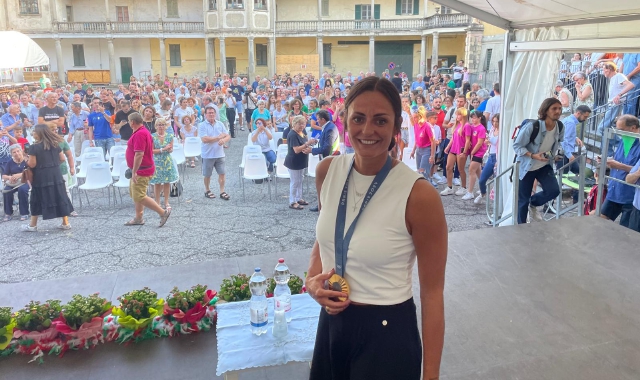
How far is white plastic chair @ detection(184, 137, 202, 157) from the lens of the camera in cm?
1103

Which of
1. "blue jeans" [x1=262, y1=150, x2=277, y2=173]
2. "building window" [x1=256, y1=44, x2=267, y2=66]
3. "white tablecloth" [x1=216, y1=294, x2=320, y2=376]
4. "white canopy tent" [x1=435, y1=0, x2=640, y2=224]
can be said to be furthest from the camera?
"building window" [x1=256, y1=44, x2=267, y2=66]

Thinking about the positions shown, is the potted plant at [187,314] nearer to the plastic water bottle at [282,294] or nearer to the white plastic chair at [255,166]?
the plastic water bottle at [282,294]

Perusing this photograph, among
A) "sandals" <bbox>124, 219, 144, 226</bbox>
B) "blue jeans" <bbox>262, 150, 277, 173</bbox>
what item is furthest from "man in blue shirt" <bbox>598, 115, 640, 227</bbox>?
"sandals" <bbox>124, 219, 144, 226</bbox>

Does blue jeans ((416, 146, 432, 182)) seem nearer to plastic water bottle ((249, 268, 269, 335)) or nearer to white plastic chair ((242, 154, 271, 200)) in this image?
white plastic chair ((242, 154, 271, 200))

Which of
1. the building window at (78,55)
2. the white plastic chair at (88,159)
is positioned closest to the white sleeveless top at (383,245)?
the white plastic chair at (88,159)

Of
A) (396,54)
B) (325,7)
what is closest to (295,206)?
(325,7)

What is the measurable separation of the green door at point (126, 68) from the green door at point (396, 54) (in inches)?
793

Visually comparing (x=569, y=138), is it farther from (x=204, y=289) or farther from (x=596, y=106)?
(x=204, y=289)

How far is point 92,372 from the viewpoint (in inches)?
126

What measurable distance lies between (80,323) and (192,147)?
26.3ft

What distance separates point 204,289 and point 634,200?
4851 mm

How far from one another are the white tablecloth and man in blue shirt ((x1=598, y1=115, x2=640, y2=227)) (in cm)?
457

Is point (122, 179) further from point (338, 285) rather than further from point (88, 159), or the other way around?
point (338, 285)

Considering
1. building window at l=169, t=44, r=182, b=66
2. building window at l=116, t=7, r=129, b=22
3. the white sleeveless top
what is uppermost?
building window at l=116, t=7, r=129, b=22
